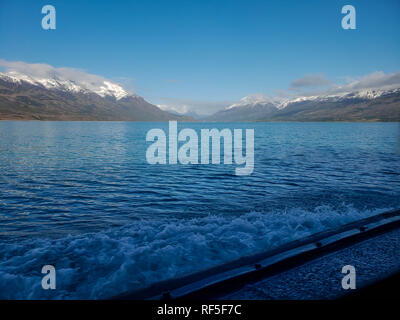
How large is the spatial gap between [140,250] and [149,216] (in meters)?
4.52

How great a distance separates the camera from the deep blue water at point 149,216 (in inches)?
324

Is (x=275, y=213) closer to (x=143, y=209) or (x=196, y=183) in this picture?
(x=143, y=209)

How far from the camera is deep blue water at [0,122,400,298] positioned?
Result: 27.0ft

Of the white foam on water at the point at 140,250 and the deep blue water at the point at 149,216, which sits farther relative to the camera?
the deep blue water at the point at 149,216

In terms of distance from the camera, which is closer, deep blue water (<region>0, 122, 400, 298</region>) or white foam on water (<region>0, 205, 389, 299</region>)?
white foam on water (<region>0, 205, 389, 299</region>)

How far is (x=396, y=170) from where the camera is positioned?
27.2 m

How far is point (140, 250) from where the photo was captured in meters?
9.38

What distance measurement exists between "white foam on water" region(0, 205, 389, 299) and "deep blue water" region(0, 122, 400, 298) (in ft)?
0.11

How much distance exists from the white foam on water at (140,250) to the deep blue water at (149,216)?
0.11ft

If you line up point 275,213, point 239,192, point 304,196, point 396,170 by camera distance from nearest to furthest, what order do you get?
1. point 275,213
2. point 304,196
3. point 239,192
4. point 396,170

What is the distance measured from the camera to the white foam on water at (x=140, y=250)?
7.42 meters
